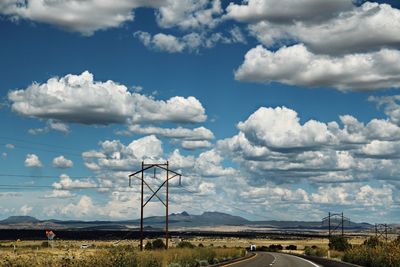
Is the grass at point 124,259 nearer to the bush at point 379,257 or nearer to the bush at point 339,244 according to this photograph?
the bush at point 379,257

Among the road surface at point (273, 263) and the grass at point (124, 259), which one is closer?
the grass at point (124, 259)

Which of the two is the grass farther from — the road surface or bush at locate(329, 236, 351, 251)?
bush at locate(329, 236, 351, 251)

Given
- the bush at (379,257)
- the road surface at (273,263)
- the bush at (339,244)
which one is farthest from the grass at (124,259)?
the bush at (339,244)

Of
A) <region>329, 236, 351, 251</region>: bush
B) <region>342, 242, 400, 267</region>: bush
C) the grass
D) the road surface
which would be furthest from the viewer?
<region>329, 236, 351, 251</region>: bush

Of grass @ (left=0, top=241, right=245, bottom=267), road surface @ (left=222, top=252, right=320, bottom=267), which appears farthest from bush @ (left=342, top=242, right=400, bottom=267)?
grass @ (left=0, top=241, right=245, bottom=267)

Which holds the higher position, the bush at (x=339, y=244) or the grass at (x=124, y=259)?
the grass at (x=124, y=259)

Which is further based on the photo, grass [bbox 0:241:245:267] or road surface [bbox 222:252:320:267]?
road surface [bbox 222:252:320:267]

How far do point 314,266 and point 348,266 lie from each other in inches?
104

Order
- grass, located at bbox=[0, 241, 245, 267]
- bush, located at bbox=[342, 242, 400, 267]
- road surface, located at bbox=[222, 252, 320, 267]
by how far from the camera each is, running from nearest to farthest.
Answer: grass, located at bbox=[0, 241, 245, 267]
bush, located at bbox=[342, 242, 400, 267]
road surface, located at bbox=[222, 252, 320, 267]

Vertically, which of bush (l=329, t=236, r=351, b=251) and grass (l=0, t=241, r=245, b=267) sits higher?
grass (l=0, t=241, r=245, b=267)

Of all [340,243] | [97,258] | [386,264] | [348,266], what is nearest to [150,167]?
[348,266]

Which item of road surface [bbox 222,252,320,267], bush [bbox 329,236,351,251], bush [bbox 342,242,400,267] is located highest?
bush [bbox 342,242,400,267]

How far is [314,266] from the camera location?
4244 centimetres

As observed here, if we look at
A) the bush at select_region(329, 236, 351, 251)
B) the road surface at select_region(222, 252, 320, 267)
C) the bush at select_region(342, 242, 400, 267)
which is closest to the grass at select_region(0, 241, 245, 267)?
the road surface at select_region(222, 252, 320, 267)
